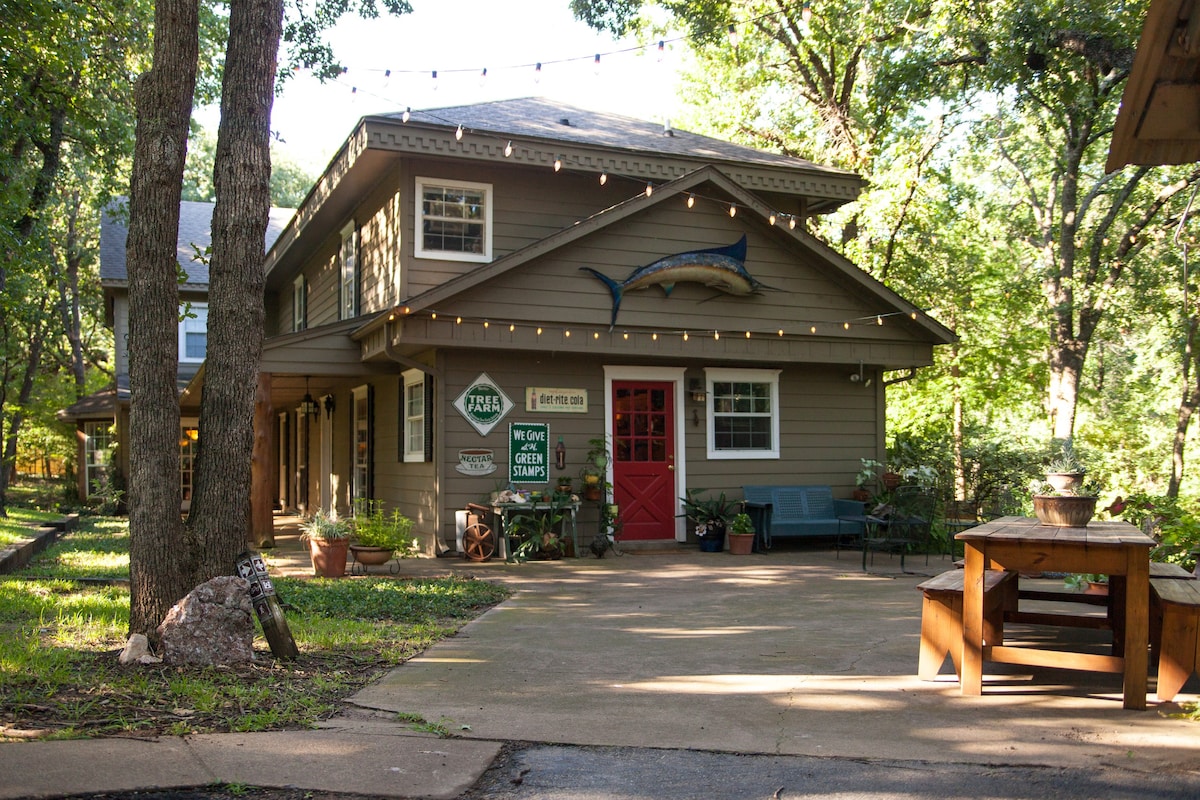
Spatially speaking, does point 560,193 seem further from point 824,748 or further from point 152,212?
point 824,748

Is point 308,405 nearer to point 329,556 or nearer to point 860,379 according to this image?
point 329,556

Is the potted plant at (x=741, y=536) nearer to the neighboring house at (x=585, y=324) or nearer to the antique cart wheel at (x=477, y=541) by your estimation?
the neighboring house at (x=585, y=324)

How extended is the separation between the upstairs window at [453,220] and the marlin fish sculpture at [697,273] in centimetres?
166

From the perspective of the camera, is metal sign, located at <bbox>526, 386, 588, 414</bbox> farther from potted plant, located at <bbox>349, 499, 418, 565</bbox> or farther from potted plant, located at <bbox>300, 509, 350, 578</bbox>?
potted plant, located at <bbox>300, 509, 350, 578</bbox>

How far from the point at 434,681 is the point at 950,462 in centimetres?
1111

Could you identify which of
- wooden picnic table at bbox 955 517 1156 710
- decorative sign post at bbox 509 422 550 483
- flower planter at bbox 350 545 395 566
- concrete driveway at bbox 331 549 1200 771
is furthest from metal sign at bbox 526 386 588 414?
wooden picnic table at bbox 955 517 1156 710

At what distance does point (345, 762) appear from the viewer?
4047 millimetres

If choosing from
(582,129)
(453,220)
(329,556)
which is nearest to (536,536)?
(329,556)

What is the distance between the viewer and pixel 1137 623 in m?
4.92

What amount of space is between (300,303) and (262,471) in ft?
24.7

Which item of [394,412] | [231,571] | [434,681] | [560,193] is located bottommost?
[434,681]

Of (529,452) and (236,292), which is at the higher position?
(236,292)

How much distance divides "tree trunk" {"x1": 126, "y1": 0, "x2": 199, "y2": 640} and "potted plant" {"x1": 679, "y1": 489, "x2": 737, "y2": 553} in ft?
25.9

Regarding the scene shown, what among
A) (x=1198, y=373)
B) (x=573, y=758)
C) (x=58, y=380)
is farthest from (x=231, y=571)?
(x=58, y=380)
